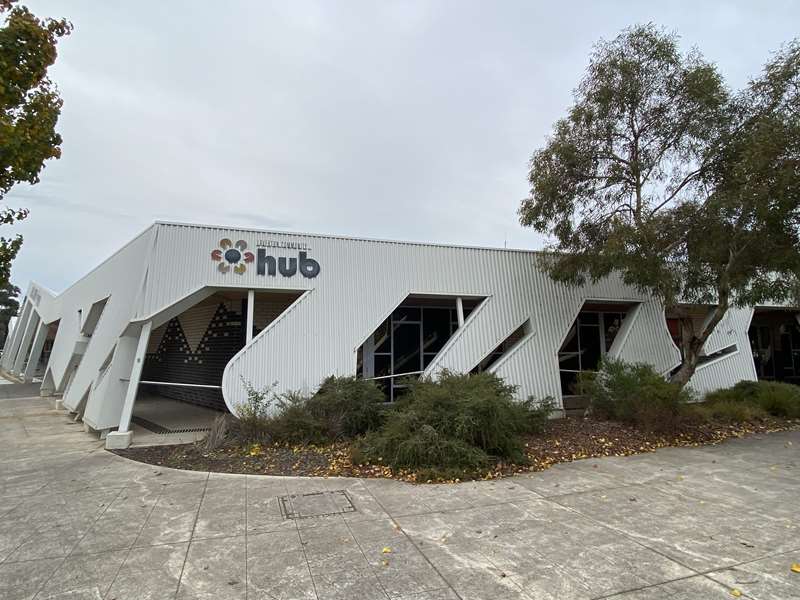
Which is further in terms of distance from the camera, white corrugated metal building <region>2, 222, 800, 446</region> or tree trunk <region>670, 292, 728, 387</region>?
tree trunk <region>670, 292, 728, 387</region>

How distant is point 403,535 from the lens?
186 inches

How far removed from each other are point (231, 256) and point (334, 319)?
Answer: 257cm

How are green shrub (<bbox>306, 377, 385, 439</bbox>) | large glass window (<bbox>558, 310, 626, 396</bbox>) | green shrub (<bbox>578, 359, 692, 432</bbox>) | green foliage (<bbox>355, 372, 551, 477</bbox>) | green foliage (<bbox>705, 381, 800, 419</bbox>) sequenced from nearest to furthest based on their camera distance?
green foliage (<bbox>355, 372, 551, 477</bbox>)
green shrub (<bbox>306, 377, 385, 439</bbox>)
green shrub (<bbox>578, 359, 692, 432</bbox>)
green foliage (<bbox>705, 381, 800, 419</bbox>)
large glass window (<bbox>558, 310, 626, 396</bbox>)

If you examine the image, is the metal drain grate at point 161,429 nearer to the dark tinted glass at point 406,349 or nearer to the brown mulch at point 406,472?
the brown mulch at point 406,472

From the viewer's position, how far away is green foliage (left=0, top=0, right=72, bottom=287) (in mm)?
5012

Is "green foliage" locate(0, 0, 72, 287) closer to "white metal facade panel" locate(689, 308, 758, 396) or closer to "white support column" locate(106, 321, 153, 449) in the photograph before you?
"white support column" locate(106, 321, 153, 449)

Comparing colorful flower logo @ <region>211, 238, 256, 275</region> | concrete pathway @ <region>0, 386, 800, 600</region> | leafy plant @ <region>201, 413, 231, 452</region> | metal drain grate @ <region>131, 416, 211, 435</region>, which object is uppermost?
colorful flower logo @ <region>211, 238, 256, 275</region>

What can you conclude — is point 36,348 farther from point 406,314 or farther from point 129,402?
point 406,314

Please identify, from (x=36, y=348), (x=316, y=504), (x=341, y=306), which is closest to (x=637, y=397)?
(x=341, y=306)

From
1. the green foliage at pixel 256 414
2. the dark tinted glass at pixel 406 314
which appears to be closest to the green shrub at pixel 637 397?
the dark tinted glass at pixel 406 314

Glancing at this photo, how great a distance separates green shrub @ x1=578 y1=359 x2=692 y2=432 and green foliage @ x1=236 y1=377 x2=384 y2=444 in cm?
511

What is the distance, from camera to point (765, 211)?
910 centimetres

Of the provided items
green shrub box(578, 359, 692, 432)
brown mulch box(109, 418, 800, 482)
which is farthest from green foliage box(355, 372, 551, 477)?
green shrub box(578, 359, 692, 432)

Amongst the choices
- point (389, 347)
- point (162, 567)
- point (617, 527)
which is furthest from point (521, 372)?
point (162, 567)
